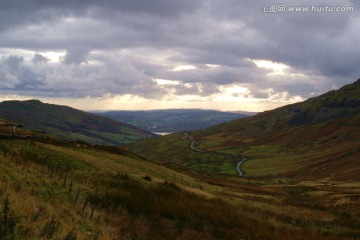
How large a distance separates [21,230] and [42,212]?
8.26ft

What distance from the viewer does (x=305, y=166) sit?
160 meters

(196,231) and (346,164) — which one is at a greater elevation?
(196,231)

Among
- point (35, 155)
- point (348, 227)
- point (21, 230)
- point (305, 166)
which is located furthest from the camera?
point (305, 166)

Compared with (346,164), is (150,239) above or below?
above

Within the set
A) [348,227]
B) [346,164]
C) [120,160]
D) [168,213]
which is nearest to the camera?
[168,213]

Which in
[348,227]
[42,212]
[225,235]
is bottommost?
[348,227]

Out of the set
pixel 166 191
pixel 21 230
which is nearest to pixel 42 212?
pixel 21 230

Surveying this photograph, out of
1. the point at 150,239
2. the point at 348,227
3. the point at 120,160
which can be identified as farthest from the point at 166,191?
the point at 120,160

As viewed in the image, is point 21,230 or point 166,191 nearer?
point 21,230

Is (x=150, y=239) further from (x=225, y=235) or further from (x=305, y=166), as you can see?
(x=305, y=166)

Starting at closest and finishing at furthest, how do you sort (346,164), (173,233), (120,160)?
(173,233)
(120,160)
(346,164)

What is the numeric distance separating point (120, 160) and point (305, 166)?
126533mm

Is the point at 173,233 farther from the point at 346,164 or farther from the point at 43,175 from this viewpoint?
the point at 346,164

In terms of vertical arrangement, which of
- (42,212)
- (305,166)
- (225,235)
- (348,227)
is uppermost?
(42,212)
